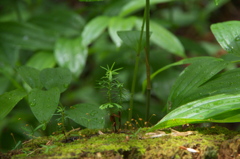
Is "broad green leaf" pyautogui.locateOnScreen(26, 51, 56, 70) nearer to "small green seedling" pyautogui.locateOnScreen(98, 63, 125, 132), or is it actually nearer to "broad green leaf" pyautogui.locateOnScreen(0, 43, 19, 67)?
"broad green leaf" pyautogui.locateOnScreen(0, 43, 19, 67)

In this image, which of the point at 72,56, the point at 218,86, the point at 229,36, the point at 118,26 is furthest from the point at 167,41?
the point at 218,86

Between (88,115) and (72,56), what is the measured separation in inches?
41.8

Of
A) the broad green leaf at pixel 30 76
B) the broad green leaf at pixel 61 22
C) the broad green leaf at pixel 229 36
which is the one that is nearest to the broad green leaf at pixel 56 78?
the broad green leaf at pixel 30 76

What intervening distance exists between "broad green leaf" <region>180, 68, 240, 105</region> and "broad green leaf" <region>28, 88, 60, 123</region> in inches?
18.7

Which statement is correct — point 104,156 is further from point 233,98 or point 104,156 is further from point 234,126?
point 234,126

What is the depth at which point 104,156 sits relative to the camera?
0.85 m

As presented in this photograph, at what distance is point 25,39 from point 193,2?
299cm

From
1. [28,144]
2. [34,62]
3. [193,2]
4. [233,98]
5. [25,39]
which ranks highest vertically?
[193,2]

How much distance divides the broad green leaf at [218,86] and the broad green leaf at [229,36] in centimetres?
9

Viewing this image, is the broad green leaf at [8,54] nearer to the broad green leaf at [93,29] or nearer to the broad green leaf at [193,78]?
the broad green leaf at [93,29]

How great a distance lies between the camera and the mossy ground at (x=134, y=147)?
2.82 ft

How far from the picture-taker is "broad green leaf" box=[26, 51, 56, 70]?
6.93 feet

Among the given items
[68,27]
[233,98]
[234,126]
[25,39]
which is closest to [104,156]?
[233,98]

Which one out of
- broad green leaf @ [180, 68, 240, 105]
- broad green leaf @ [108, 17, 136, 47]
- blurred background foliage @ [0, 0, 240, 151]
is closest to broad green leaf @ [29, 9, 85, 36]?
blurred background foliage @ [0, 0, 240, 151]
